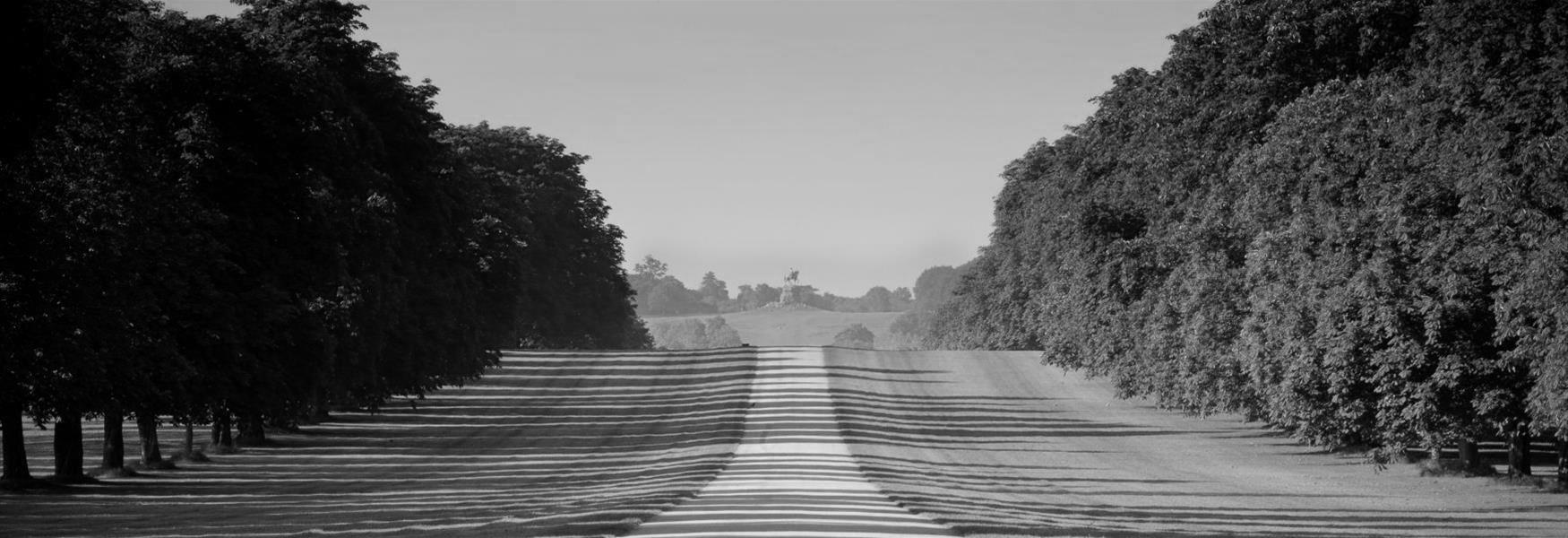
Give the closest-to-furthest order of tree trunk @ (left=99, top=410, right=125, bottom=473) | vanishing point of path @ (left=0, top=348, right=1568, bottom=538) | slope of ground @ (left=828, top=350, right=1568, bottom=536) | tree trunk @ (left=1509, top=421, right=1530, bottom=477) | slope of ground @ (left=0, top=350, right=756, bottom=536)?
vanishing point of path @ (left=0, top=348, right=1568, bottom=538) < slope of ground @ (left=0, top=350, right=756, bottom=536) < slope of ground @ (left=828, top=350, right=1568, bottom=536) < tree trunk @ (left=1509, top=421, right=1530, bottom=477) < tree trunk @ (left=99, top=410, right=125, bottom=473)

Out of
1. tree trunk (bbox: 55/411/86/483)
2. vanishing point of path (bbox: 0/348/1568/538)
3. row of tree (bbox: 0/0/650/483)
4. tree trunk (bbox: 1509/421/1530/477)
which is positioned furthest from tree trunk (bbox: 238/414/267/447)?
tree trunk (bbox: 1509/421/1530/477)

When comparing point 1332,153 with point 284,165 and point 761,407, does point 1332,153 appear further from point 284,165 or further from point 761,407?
point 761,407

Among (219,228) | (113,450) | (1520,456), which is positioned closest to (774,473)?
(219,228)

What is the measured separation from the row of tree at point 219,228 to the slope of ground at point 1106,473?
654 inches

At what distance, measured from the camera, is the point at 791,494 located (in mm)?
34500

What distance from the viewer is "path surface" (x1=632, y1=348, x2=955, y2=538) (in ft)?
83.9

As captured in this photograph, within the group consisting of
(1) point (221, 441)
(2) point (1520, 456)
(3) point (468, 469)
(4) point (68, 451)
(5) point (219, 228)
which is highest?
(5) point (219, 228)

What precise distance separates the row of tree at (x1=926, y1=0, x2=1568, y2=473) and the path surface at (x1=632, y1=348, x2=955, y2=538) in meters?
12.1

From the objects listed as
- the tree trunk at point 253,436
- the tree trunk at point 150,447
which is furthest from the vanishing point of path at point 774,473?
the tree trunk at point 150,447

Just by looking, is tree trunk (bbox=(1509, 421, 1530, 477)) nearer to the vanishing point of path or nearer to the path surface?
the vanishing point of path

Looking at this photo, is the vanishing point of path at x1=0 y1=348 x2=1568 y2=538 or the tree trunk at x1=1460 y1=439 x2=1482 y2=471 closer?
the vanishing point of path at x1=0 y1=348 x2=1568 y2=538

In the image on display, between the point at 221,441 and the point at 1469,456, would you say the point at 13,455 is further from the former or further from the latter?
the point at 1469,456

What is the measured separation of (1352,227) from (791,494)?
1635cm

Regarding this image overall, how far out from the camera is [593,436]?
206ft
